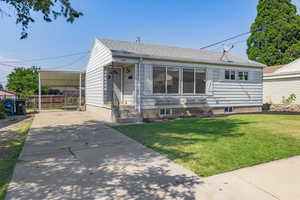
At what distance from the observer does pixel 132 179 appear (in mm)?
2932

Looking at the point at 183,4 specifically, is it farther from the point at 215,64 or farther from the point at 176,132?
the point at 176,132

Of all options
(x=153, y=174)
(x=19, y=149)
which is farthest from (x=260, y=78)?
(x=19, y=149)

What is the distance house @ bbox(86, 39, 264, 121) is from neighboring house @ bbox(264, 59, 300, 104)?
3.45 metres

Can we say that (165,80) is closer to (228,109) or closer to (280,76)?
(228,109)

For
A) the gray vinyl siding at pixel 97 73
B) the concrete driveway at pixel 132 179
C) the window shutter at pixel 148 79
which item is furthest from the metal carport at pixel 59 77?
the concrete driveway at pixel 132 179

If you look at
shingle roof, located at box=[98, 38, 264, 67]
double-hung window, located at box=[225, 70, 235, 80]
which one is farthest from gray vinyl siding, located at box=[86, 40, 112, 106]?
double-hung window, located at box=[225, 70, 235, 80]

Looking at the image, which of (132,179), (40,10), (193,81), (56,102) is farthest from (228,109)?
(56,102)

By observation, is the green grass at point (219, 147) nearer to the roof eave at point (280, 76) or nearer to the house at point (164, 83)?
the house at point (164, 83)

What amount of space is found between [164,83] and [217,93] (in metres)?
3.62

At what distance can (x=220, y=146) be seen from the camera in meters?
4.55

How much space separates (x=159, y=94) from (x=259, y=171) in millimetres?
6701

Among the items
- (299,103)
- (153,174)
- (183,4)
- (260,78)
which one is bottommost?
(153,174)

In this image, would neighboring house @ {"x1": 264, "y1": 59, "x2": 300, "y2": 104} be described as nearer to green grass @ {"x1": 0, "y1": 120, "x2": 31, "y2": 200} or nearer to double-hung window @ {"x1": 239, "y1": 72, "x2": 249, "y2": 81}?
double-hung window @ {"x1": 239, "y1": 72, "x2": 249, "y2": 81}

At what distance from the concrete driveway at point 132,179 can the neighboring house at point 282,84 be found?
1306 cm
